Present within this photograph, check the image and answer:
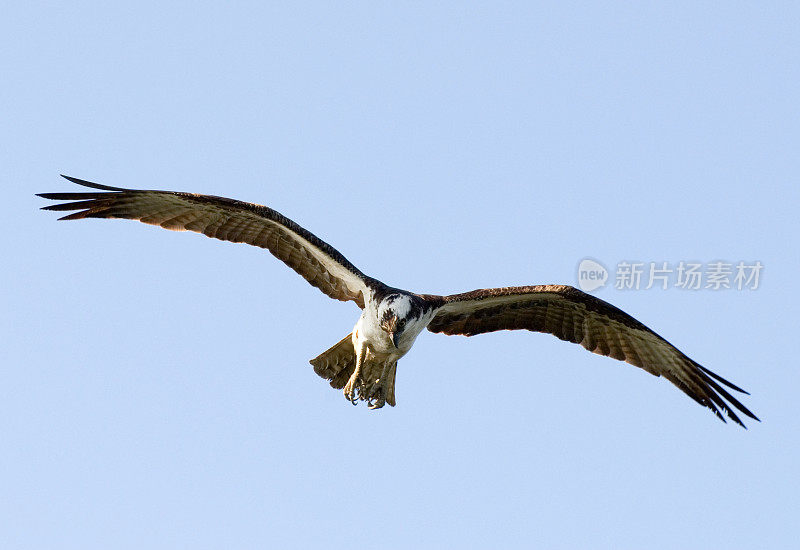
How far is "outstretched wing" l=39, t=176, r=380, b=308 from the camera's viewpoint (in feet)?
46.5

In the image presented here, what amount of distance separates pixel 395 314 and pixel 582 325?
2.75 meters

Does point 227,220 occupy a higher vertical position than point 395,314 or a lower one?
higher

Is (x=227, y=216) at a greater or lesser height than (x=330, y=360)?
greater

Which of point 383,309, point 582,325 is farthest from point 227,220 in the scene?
point 582,325

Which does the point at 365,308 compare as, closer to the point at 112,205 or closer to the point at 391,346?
the point at 391,346

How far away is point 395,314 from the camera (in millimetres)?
13836

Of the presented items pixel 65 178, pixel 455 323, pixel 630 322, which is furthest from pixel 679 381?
pixel 65 178

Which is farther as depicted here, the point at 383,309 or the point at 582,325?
the point at 582,325

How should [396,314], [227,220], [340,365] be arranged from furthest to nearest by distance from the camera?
[340,365], [227,220], [396,314]

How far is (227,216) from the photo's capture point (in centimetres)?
1448

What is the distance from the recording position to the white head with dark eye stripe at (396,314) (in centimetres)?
1381

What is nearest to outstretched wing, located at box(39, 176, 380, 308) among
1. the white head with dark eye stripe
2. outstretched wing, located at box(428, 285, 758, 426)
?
the white head with dark eye stripe

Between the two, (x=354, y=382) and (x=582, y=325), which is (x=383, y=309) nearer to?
→ (x=354, y=382)

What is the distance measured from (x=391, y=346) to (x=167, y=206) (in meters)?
3.08
